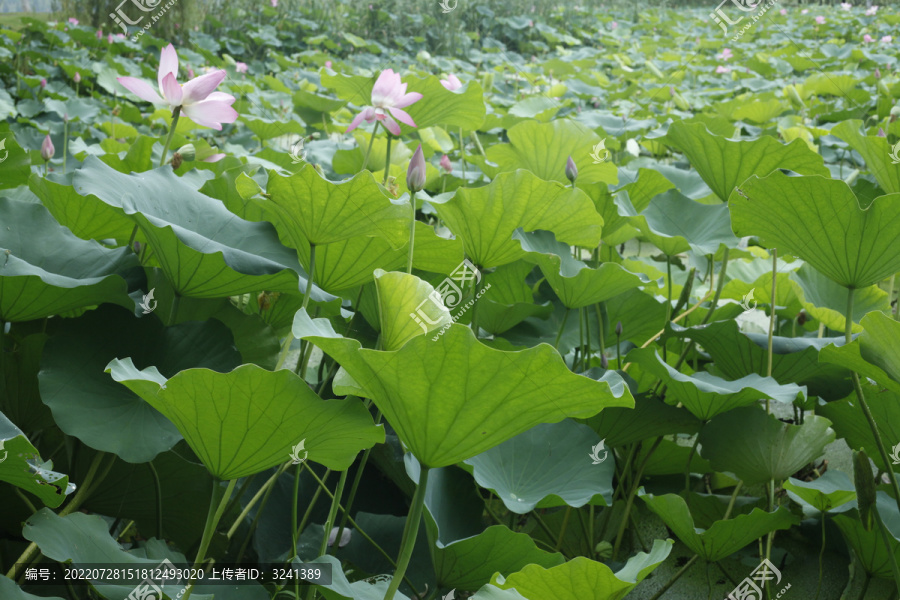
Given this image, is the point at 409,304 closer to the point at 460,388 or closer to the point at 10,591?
the point at 460,388

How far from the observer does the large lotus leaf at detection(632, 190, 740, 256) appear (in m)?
1.14

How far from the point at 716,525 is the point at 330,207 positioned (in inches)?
22.8

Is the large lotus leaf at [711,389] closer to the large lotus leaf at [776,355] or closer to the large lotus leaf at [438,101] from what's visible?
the large lotus leaf at [776,355]

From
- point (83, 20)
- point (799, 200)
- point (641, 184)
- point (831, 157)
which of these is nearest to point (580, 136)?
point (641, 184)

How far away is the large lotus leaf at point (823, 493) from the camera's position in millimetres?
891

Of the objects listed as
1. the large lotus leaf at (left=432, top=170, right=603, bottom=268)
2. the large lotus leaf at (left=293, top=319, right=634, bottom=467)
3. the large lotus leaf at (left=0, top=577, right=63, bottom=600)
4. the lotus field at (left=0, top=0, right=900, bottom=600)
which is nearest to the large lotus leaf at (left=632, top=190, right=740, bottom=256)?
the lotus field at (left=0, top=0, right=900, bottom=600)

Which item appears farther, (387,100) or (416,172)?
(387,100)

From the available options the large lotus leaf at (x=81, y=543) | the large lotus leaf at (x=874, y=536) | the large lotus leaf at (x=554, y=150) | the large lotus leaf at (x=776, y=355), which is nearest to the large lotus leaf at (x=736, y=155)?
the large lotus leaf at (x=554, y=150)

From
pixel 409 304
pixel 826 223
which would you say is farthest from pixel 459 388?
pixel 826 223

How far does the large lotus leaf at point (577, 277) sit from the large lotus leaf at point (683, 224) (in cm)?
15

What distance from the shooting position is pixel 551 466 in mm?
900

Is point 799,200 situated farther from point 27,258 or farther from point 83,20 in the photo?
point 83,20

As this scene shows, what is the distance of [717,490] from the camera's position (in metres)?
1.20

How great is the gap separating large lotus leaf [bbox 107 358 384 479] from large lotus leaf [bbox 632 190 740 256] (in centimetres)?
66
